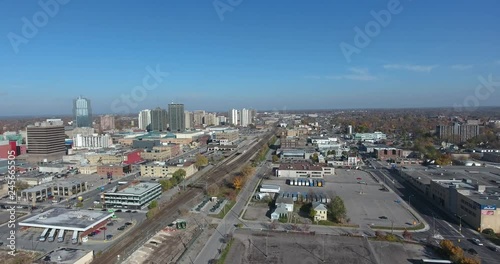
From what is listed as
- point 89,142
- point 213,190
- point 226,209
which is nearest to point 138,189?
point 213,190

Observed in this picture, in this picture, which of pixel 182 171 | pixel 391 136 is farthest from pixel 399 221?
pixel 391 136

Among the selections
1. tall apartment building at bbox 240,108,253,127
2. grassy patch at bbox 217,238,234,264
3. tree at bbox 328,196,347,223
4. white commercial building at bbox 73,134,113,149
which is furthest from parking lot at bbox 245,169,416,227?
tall apartment building at bbox 240,108,253,127

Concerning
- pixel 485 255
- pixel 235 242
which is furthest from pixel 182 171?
pixel 485 255

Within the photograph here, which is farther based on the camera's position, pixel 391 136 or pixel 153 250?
pixel 391 136

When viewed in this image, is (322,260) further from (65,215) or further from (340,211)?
(65,215)

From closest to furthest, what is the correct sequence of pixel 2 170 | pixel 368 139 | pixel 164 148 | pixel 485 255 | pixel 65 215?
1. pixel 485 255
2. pixel 65 215
3. pixel 2 170
4. pixel 164 148
5. pixel 368 139

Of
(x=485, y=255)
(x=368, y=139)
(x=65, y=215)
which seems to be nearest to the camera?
(x=485, y=255)

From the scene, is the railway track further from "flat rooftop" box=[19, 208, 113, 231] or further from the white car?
the white car

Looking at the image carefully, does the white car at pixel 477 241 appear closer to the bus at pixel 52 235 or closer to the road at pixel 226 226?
the road at pixel 226 226
